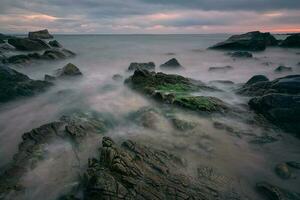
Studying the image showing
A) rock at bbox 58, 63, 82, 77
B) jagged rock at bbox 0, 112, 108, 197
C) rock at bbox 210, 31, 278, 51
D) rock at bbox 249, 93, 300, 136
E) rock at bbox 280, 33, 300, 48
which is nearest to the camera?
jagged rock at bbox 0, 112, 108, 197

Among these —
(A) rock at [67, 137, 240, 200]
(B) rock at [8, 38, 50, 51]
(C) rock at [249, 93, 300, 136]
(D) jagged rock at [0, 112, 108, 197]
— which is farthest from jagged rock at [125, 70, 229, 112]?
(B) rock at [8, 38, 50, 51]

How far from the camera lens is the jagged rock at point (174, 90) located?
11953 millimetres

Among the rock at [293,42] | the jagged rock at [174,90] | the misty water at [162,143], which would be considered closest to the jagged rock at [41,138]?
the misty water at [162,143]

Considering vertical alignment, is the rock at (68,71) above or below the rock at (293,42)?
below

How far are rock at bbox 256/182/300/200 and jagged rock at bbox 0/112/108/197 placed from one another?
589cm

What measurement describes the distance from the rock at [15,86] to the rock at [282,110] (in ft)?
42.1

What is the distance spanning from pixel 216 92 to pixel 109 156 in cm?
990

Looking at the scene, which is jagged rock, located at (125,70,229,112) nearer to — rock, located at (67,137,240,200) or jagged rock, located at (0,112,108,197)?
jagged rock, located at (0,112,108,197)

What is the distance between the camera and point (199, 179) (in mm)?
7055

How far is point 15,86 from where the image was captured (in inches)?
602

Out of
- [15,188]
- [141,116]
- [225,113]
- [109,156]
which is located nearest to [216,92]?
[225,113]

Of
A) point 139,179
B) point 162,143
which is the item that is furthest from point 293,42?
point 139,179

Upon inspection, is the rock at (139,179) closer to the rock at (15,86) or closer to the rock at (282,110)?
the rock at (282,110)

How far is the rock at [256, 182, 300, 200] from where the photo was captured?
21.2 ft
